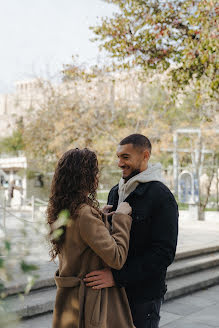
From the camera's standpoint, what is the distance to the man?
214 centimetres

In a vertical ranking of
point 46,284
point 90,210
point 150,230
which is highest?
point 90,210

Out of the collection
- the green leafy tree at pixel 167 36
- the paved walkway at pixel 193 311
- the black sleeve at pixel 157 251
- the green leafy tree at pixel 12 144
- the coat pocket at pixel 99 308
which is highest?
the green leafy tree at pixel 167 36

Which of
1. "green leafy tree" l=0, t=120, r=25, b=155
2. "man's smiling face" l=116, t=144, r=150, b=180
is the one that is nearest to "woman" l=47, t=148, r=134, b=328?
"man's smiling face" l=116, t=144, r=150, b=180

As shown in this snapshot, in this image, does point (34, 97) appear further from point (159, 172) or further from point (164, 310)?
point (159, 172)

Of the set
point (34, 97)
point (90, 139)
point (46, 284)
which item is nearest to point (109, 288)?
point (46, 284)

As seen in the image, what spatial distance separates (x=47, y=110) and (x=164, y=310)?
20312 mm

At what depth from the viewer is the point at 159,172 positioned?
2369 millimetres

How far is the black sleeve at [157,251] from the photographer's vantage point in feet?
6.98

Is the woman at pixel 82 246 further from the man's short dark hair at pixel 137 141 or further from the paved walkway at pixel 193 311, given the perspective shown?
the paved walkway at pixel 193 311

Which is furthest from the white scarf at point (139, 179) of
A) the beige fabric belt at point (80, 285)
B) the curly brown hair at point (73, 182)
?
the beige fabric belt at point (80, 285)

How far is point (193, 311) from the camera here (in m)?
5.17

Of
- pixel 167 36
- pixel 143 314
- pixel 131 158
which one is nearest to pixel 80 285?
pixel 143 314

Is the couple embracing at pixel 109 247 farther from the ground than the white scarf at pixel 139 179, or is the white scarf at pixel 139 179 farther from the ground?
the white scarf at pixel 139 179

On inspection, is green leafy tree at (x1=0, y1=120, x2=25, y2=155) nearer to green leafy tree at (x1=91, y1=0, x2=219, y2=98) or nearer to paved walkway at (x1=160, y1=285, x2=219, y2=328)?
green leafy tree at (x1=91, y1=0, x2=219, y2=98)
